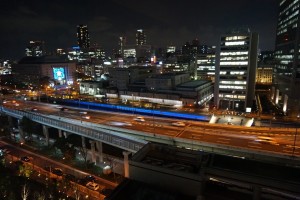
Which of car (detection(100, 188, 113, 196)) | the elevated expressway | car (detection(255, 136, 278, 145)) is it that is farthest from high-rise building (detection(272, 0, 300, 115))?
car (detection(100, 188, 113, 196))

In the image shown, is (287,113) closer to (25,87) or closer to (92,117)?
(92,117)

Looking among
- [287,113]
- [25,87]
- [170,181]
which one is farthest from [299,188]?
[25,87]

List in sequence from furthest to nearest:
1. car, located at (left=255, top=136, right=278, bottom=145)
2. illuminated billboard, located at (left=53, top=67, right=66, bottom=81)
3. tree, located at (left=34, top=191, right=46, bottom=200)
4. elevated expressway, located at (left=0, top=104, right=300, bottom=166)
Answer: illuminated billboard, located at (left=53, top=67, right=66, bottom=81), car, located at (left=255, top=136, right=278, bottom=145), elevated expressway, located at (left=0, top=104, right=300, bottom=166), tree, located at (left=34, top=191, right=46, bottom=200)

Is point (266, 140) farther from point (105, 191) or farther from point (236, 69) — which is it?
point (236, 69)

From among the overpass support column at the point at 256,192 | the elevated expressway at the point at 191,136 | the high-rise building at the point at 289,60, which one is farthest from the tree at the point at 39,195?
the high-rise building at the point at 289,60

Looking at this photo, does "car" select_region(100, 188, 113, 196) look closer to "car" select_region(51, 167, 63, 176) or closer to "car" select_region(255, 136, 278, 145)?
"car" select_region(51, 167, 63, 176)
